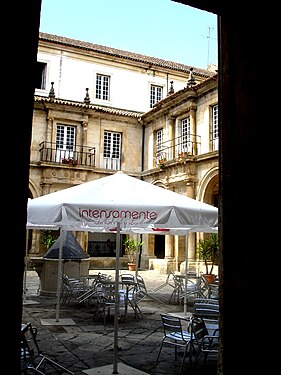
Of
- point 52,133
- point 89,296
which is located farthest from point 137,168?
point 89,296

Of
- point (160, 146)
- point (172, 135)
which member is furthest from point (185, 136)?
point (160, 146)

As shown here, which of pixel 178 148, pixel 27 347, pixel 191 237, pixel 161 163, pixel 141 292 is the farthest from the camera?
pixel 161 163

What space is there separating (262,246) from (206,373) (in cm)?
279

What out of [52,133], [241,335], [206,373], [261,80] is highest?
[52,133]

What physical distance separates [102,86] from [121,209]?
20.5 metres

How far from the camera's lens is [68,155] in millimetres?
Result: 22062

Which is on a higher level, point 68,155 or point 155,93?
point 155,93

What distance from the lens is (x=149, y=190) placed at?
625 cm

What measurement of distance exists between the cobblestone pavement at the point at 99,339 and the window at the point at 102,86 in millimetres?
17086

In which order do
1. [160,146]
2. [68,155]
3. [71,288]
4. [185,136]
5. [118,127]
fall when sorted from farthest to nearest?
1. [118,127]
2. [160,146]
3. [68,155]
4. [185,136]
5. [71,288]

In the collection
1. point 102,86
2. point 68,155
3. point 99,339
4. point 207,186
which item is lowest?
point 99,339

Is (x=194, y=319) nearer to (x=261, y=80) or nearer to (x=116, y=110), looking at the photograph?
(x=261, y=80)

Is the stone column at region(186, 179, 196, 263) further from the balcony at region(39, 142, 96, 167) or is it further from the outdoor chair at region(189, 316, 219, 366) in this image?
the outdoor chair at region(189, 316, 219, 366)

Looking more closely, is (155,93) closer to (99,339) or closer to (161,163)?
(161,163)
